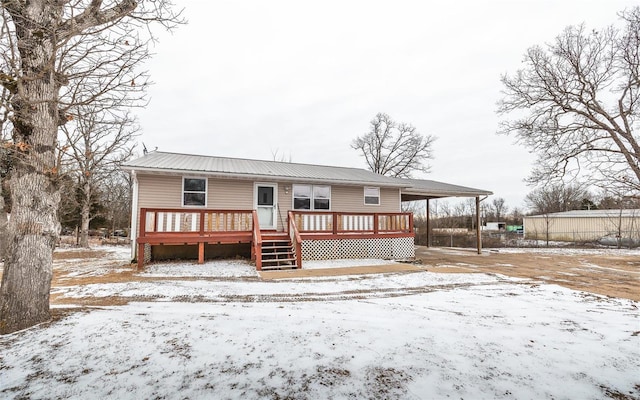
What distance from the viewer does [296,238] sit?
881 cm

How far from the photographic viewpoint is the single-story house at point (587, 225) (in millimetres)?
23359

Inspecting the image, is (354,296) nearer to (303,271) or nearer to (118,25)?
(303,271)

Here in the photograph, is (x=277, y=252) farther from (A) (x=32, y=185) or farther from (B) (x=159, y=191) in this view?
(A) (x=32, y=185)

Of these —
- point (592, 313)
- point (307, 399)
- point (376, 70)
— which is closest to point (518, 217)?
point (376, 70)

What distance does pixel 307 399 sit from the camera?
7.19 feet

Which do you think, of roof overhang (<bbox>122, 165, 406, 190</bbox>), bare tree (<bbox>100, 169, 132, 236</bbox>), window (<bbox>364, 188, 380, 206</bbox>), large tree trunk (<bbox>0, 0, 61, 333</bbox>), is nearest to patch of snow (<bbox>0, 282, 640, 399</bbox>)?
large tree trunk (<bbox>0, 0, 61, 333</bbox>)

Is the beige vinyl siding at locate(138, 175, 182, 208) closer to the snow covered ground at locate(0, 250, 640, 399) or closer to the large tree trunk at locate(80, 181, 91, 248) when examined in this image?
the snow covered ground at locate(0, 250, 640, 399)

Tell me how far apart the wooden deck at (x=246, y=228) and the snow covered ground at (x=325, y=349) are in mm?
3015

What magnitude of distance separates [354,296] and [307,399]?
3.41 metres

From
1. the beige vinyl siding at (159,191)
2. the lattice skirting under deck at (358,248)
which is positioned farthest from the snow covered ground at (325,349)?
the beige vinyl siding at (159,191)

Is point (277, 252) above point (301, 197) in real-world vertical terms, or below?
below

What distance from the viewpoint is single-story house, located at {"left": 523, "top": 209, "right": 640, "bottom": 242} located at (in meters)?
23.4

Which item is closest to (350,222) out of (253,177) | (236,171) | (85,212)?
(253,177)

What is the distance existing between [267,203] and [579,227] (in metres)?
30.7
